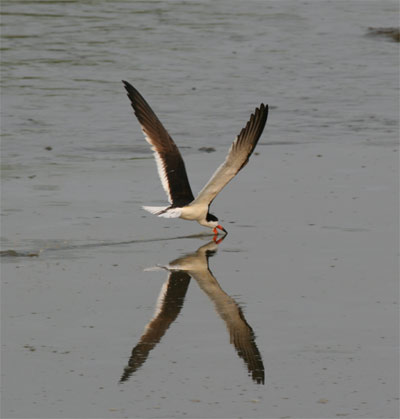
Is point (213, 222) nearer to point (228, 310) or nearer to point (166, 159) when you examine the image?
point (166, 159)

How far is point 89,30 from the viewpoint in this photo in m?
23.9

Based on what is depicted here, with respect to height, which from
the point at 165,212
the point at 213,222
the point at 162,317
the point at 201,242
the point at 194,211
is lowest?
the point at 201,242

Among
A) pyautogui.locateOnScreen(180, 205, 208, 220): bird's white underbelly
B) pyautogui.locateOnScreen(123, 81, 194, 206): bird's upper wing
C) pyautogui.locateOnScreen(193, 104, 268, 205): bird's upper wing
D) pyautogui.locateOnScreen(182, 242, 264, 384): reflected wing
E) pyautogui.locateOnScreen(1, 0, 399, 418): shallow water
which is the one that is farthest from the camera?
pyautogui.locateOnScreen(123, 81, 194, 206): bird's upper wing

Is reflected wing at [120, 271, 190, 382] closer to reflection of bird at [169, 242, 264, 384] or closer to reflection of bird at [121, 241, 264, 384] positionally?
reflection of bird at [121, 241, 264, 384]

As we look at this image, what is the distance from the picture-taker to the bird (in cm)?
908

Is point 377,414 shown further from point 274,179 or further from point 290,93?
point 290,93

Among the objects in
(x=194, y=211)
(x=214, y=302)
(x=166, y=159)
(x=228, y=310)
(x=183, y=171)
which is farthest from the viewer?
(x=166, y=159)

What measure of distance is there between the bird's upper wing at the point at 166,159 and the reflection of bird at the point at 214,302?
75cm

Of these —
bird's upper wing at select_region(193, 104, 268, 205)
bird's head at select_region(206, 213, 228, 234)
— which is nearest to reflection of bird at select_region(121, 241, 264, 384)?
bird's head at select_region(206, 213, 228, 234)

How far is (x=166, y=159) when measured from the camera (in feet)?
34.1

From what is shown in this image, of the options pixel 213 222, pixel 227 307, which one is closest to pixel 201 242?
pixel 213 222

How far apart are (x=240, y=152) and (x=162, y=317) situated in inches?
84.5

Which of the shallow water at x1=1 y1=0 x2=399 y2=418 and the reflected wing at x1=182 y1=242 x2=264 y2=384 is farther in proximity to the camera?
the reflected wing at x1=182 y1=242 x2=264 y2=384

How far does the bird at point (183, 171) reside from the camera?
9.08 metres
